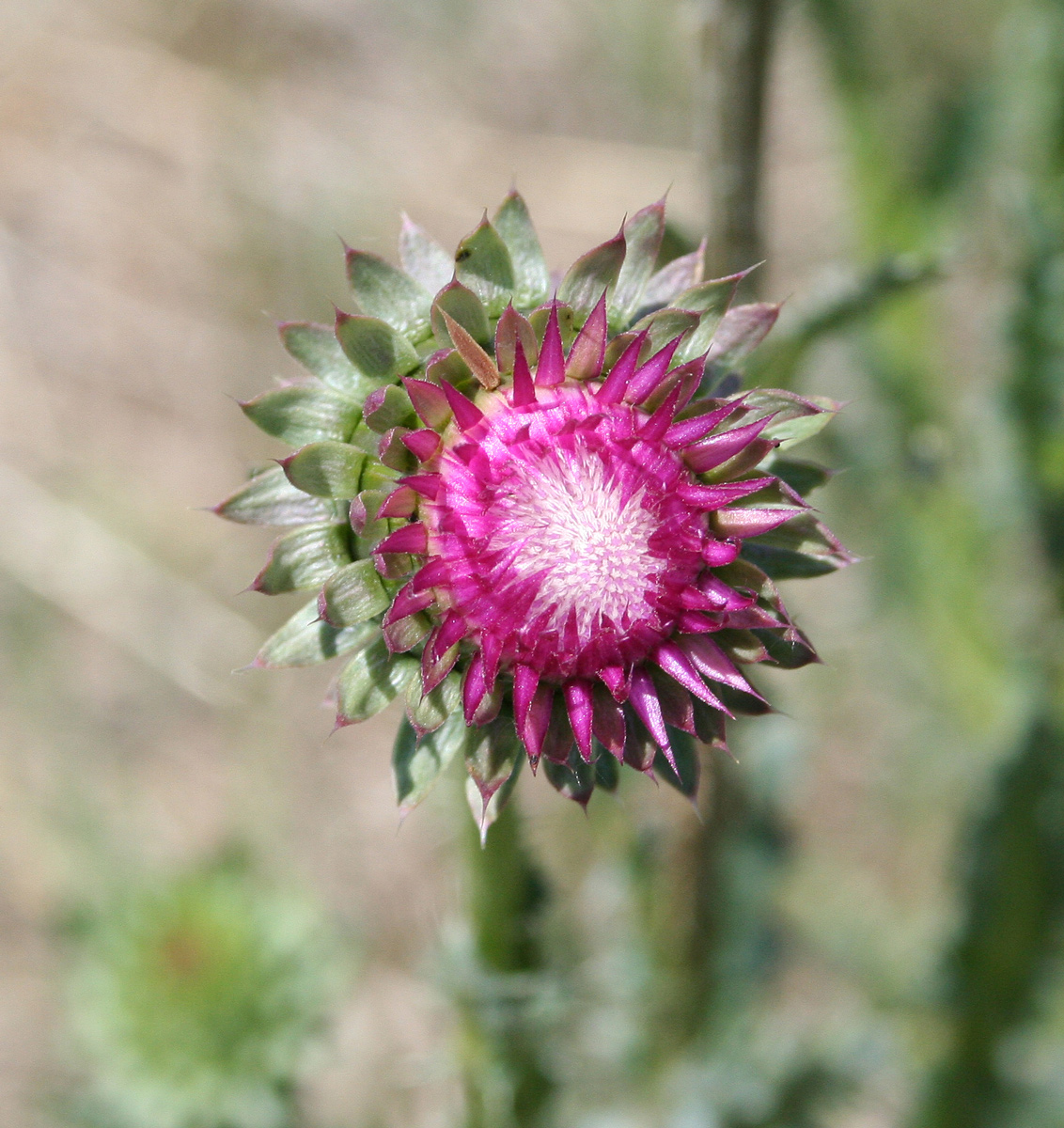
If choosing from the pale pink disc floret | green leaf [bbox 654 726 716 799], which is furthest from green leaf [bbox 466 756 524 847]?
green leaf [bbox 654 726 716 799]

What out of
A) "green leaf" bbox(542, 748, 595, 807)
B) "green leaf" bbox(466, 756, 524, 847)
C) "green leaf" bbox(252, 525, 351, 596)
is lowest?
"green leaf" bbox(466, 756, 524, 847)

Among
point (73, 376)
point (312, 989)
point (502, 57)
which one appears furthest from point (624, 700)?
point (502, 57)

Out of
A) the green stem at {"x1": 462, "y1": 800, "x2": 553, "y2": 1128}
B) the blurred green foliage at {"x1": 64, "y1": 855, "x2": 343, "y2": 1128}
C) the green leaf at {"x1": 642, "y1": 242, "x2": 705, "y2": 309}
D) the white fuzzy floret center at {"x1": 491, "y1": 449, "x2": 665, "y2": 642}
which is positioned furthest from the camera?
the blurred green foliage at {"x1": 64, "y1": 855, "x2": 343, "y2": 1128}

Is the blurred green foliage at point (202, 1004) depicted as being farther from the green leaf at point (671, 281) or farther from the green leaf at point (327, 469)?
the green leaf at point (671, 281)

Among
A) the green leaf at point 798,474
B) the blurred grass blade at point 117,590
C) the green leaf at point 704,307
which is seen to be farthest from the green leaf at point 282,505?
the blurred grass blade at point 117,590

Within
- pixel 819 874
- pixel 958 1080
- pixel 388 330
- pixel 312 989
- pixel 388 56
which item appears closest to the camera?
pixel 388 330

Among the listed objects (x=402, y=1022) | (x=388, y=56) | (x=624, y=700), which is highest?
(x=388, y=56)

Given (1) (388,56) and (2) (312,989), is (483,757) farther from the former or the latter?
(1) (388,56)

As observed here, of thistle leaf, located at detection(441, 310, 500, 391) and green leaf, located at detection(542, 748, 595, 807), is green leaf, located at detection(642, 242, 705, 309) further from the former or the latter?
green leaf, located at detection(542, 748, 595, 807)
